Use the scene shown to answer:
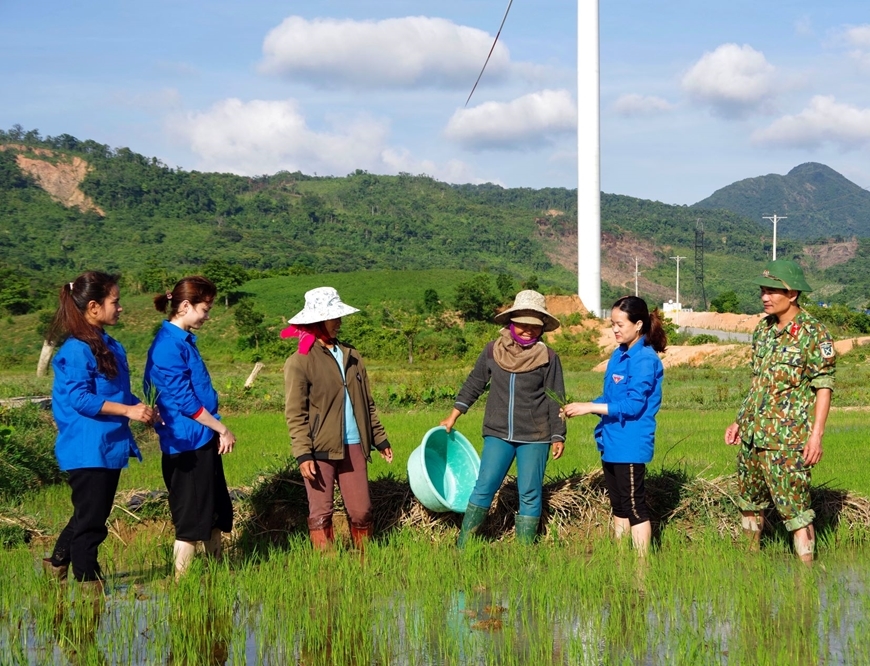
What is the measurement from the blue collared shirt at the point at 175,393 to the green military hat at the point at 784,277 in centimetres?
330

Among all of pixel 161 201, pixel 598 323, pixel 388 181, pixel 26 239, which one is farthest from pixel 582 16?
pixel 388 181

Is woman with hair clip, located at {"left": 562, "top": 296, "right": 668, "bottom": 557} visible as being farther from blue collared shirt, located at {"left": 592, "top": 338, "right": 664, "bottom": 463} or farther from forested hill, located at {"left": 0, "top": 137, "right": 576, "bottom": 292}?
forested hill, located at {"left": 0, "top": 137, "right": 576, "bottom": 292}

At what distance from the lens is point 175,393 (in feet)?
17.1

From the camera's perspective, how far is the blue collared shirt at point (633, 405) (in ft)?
18.6

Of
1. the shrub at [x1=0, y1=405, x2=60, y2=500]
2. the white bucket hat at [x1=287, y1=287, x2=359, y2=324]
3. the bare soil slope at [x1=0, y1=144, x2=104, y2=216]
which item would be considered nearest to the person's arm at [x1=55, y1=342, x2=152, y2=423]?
the white bucket hat at [x1=287, y1=287, x2=359, y2=324]

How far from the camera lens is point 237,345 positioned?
40.6 m

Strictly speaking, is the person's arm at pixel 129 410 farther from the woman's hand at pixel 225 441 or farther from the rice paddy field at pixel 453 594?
the rice paddy field at pixel 453 594

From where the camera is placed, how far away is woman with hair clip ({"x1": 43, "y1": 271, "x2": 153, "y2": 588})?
194 inches

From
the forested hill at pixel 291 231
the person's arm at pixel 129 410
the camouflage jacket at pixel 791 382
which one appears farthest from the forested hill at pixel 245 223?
the camouflage jacket at pixel 791 382

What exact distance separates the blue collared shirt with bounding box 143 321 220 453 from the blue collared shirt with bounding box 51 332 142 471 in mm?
254

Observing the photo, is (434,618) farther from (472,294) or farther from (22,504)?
(472,294)

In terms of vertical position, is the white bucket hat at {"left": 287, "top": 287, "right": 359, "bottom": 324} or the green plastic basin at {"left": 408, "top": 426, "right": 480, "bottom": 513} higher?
the white bucket hat at {"left": 287, "top": 287, "right": 359, "bottom": 324}

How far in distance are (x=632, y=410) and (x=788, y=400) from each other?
2.94 ft

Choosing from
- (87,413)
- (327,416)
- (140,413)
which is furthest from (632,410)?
(87,413)
